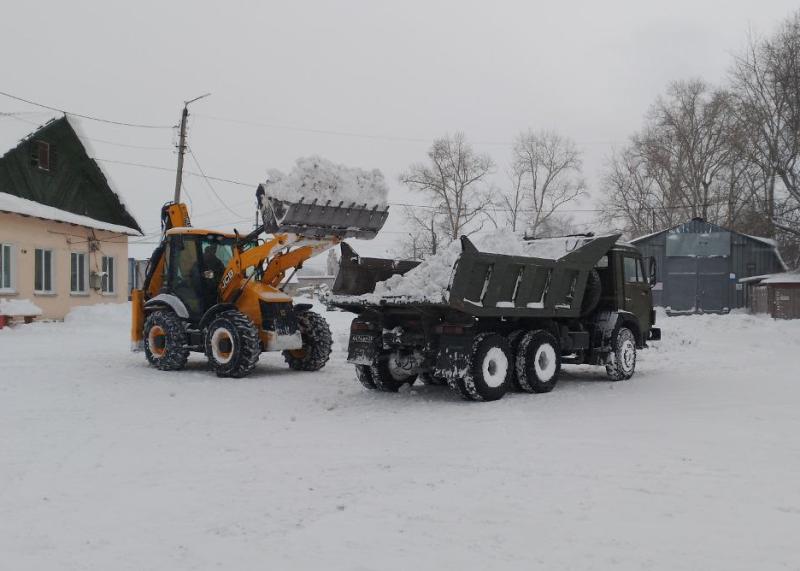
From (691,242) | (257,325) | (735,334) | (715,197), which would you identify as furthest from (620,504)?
(715,197)

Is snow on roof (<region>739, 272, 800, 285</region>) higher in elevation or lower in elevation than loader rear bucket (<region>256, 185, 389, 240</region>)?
lower

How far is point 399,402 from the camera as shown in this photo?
35.8ft

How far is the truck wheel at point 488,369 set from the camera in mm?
10602

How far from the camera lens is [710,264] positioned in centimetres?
3731

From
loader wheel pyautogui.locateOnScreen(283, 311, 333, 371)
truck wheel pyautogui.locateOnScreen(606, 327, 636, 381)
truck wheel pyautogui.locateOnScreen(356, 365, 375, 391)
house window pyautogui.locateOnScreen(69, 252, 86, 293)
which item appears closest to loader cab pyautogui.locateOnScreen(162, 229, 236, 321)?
loader wheel pyautogui.locateOnScreen(283, 311, 333, 371)

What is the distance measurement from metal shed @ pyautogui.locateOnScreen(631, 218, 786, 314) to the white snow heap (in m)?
26.2

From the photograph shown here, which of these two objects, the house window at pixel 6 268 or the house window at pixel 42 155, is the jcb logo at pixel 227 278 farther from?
the house window at pixel 42 155

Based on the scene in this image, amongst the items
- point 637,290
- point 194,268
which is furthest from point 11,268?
point 637,290

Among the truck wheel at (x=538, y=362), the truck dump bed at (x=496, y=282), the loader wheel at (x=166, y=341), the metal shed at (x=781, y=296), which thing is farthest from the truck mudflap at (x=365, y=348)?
the metal shed at (x=781, y=296)

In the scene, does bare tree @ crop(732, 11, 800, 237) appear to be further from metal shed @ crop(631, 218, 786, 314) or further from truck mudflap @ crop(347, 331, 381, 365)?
truck mudflap @ crop(347, 331, 381, 365)

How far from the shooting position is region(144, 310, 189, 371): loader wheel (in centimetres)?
1416

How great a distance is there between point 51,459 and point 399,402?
Result: 4.84m

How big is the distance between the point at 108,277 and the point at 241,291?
15696 millimetres

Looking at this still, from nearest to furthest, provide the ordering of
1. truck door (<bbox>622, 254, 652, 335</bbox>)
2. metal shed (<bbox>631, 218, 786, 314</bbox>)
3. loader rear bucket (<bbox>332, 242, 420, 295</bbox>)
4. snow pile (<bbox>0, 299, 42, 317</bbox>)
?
loader rear bucket (<bbox>332, 242, 420, 295</bbox>), truck door (<bbox>622, 254, 652, 335</bbox>), snow pile (<bbox>0, 299, 42, 317</bbox>), metal shed (<bbox>631, 218, 786, 314</bbox>)
